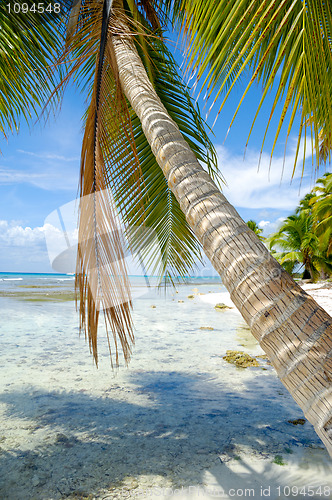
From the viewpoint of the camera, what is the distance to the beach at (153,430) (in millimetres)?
2818

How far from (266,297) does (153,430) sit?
11.0 feet

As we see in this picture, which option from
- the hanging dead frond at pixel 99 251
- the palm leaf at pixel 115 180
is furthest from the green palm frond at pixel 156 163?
the hanging dead frond at pixel 99 251

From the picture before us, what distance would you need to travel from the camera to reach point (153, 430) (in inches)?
151

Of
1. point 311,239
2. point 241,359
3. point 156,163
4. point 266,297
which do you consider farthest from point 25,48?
point 311,239

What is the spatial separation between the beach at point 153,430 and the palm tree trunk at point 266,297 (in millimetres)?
2246

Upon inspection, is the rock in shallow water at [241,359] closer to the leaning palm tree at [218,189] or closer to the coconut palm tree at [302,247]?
the leaning palm tree at [218,189]

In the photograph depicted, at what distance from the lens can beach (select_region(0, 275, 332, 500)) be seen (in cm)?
282

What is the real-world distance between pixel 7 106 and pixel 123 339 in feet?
12.7

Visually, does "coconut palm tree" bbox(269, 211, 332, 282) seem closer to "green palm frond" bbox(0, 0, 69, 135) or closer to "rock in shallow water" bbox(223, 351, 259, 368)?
"rock in shallow water" bbox(223, 351, 259, 368)

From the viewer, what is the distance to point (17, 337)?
8617 millimetres

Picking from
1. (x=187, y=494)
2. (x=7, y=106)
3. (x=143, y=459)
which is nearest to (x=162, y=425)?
(x=143, y=459)

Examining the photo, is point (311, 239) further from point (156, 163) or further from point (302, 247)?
point (156, 163)

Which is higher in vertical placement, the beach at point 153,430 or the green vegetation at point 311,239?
the green vegetation at point 311,239

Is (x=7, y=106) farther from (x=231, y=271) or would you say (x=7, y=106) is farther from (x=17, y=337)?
(x=17, y=337)
